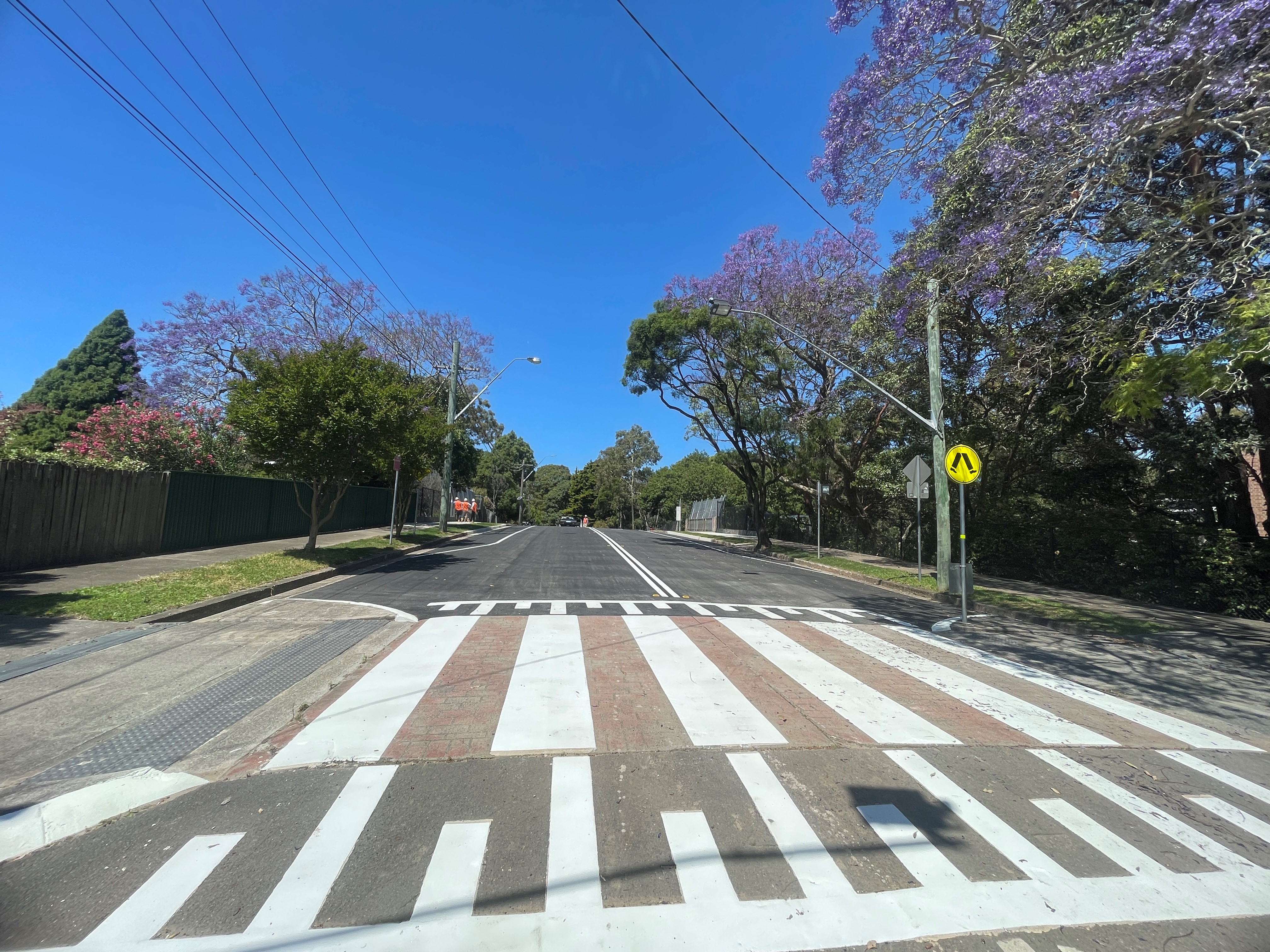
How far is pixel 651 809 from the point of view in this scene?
11.6ft

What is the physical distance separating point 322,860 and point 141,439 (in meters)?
19.8

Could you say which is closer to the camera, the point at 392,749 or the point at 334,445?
the point at 392,749

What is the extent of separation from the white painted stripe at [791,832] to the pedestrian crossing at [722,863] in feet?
0.04

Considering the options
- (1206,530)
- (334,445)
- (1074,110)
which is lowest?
(1206,530)

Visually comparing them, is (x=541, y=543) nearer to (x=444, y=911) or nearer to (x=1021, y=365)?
(x=1021, y=365)

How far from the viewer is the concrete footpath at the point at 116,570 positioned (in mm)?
9297

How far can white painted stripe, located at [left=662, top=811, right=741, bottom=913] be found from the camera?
280cm

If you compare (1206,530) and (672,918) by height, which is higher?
(1206,530)

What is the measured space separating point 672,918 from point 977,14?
1087 cm

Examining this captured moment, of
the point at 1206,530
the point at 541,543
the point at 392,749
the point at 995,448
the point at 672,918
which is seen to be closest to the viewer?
the point at 672,918

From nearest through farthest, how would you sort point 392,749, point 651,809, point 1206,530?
point 651,809 → point 392,749 → point 1206,530

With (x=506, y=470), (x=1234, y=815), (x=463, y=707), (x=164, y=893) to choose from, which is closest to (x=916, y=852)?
(x=1234, y=815)

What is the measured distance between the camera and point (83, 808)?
3484 millimetres

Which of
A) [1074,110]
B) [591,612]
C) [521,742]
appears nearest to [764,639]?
[591,612]
